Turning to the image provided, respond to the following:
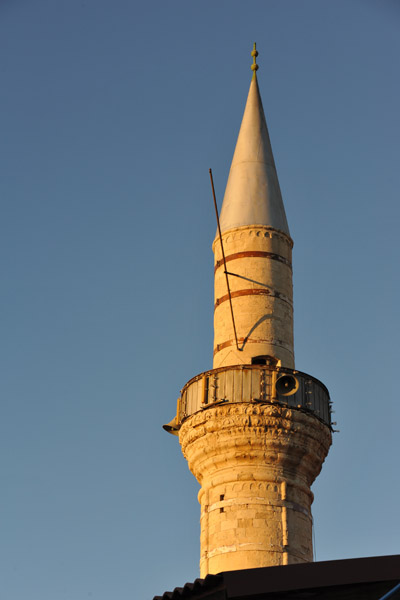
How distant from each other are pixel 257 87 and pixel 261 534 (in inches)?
410

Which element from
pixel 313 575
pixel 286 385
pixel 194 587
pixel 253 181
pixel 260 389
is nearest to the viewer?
pixel 313 575

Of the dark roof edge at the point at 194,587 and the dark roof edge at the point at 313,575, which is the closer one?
the dark roof edge at the point at 313,575

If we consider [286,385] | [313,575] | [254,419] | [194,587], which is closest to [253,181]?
[286,385]

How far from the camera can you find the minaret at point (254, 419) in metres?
17.8

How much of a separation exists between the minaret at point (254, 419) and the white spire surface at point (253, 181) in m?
0.09

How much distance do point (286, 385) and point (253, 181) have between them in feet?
16.7

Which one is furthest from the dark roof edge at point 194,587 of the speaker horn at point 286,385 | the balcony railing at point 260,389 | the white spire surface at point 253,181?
the white spire surface at point 253,181

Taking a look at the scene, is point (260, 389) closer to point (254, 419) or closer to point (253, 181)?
point (254, 419)

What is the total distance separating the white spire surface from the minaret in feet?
0.30

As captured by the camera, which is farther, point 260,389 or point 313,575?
point 260,389

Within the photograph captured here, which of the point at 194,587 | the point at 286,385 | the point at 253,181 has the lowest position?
the point at 194,587

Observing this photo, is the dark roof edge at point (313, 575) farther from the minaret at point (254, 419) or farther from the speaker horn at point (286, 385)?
the speaker horn at point (286, 385)

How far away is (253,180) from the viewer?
872 inches

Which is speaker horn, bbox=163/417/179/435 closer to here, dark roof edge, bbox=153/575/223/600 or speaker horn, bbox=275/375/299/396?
speaker horn, bbox=275/375/299/396
